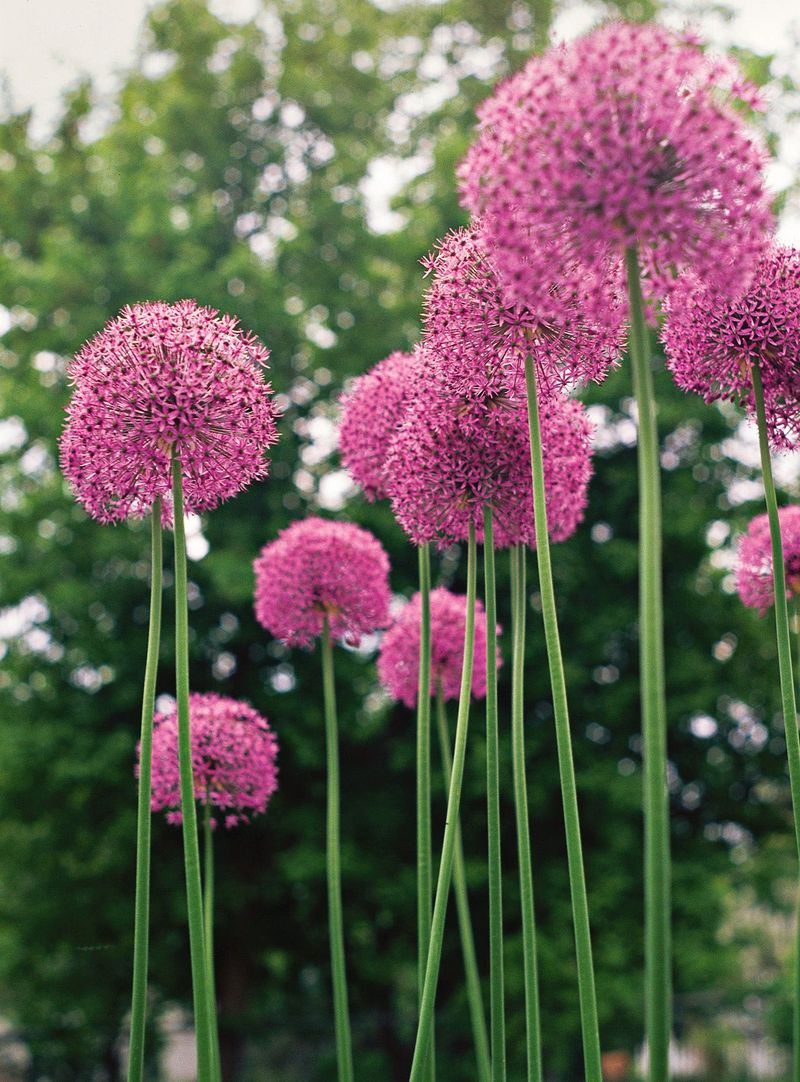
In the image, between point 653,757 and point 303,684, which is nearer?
point 653,757

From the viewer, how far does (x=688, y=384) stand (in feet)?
11.0

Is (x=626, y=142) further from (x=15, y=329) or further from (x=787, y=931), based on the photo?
(x=787, y=931)

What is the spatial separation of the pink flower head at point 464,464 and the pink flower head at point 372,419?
70 cm

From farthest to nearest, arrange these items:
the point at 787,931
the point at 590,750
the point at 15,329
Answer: the point at 787,931 → the point at 15,329 → the point at 590,750

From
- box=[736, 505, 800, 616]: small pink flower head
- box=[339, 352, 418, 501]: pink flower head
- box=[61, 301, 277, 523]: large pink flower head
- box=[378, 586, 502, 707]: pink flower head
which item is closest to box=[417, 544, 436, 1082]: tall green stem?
box=[339, 352, 418, 501]: pink flower head

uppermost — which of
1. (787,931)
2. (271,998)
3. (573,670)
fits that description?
(573,670)

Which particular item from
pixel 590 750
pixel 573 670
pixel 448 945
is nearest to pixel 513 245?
pixel 573 670

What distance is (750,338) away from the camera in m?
3.14

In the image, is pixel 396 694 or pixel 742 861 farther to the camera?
pixel 742 861

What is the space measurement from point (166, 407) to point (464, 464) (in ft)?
3.42

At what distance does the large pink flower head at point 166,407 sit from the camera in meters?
2.99

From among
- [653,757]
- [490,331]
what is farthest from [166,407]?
[653,757]

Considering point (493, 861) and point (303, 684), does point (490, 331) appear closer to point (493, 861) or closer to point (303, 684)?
point (493, 861)

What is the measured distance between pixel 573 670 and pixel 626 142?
32.6 ft
